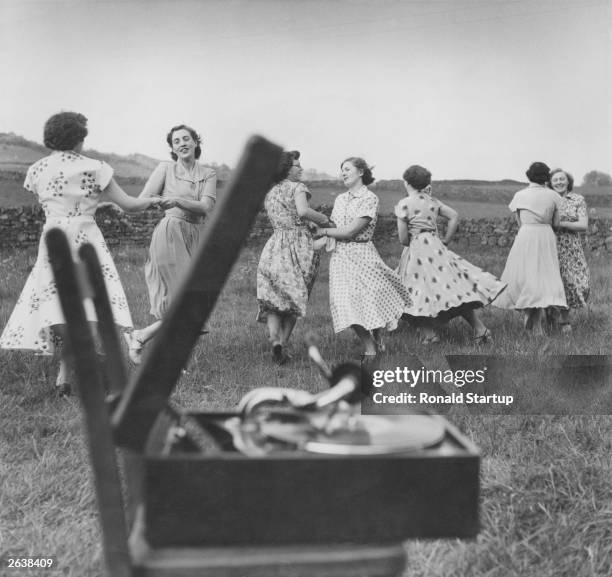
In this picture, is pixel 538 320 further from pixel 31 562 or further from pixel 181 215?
pixel 31 562

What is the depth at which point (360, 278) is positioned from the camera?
5.48 meters

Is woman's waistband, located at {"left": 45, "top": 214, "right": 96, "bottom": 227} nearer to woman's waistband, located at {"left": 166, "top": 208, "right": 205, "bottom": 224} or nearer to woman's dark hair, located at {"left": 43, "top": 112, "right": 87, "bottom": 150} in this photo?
woman's dark hair, located at {"left": 43, "top": 112, "right": 87, "bottom": 150}

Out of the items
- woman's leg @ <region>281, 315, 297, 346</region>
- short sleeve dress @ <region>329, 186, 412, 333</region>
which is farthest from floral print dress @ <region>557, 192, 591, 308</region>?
woman's leg @ <region>281, 315, 297, 346</region>

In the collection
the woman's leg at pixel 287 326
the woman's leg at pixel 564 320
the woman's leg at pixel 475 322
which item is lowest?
the woman's leg at pixel 564 320

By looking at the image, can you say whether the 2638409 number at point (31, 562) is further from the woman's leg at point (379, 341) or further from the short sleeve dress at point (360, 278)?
the woman's leg at point (379, 341)

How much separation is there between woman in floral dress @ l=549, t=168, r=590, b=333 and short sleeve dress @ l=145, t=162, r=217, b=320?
317cm

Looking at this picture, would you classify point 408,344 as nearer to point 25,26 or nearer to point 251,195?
point 25,26

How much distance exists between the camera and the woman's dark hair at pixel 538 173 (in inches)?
240

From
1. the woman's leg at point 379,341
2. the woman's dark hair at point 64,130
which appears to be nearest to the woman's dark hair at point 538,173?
the woman's leg at point 379,341

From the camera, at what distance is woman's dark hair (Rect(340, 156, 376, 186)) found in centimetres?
547

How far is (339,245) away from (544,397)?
79.7 inches

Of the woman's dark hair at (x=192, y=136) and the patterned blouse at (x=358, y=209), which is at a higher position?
the woman's dark hair at (x=192, y=136)

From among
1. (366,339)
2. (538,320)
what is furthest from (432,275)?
(538,320)

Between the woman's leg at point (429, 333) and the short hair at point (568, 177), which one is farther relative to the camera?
the short hair at point (568, 177)
